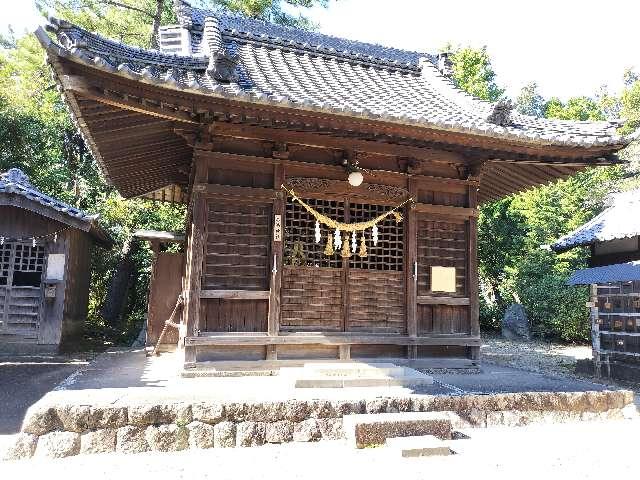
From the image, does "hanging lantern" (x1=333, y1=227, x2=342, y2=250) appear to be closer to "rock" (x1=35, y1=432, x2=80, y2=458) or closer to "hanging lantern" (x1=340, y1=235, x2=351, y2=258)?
"hanging lantern" (x1=340, y1=235, x2=351, y2=258)

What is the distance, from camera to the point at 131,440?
507cm

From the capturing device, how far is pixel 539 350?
16625 mm

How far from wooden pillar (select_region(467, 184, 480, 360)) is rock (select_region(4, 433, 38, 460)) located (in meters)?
6.28

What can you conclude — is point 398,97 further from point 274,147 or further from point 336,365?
point 336,365

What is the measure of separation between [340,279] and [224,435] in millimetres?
3007

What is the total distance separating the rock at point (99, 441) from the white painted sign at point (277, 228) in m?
3.29

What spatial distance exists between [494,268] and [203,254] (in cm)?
1933

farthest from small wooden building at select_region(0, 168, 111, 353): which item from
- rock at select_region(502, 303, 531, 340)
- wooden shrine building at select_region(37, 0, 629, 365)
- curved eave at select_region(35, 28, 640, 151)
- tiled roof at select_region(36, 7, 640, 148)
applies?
rock at select_region(502, 303, 531, 340)

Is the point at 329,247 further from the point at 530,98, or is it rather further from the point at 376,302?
the point at 530,98

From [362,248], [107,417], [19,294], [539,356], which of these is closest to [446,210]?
[362,248]

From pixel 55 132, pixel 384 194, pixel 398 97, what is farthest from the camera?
pixel 55 132

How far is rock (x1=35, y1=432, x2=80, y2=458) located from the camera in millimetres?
4844

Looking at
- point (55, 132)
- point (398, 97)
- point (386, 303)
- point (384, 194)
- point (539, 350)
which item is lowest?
point (539, 350)

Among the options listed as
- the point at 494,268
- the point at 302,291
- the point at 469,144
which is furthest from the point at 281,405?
the point at 494,268
